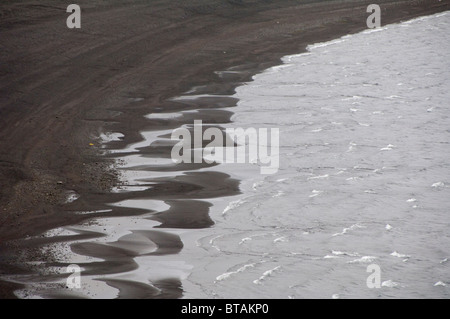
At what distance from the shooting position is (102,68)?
915 centimetres

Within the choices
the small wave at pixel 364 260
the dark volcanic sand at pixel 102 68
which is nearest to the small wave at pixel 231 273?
the dark volcanic sand at pixel 102 68

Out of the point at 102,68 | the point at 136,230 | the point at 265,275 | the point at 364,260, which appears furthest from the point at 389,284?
the point at 102,68

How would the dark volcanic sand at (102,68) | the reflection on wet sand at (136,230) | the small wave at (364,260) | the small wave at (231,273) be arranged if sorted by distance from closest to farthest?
the reflection on wet sand at (136,230) → the small wave at (231,273) → the small wave at (364,260) → the dark volcanic sand at (102,68)

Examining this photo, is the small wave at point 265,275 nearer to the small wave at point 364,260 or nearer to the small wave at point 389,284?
the small wave at point 364,260

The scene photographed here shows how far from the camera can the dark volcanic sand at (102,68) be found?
18.2 feet

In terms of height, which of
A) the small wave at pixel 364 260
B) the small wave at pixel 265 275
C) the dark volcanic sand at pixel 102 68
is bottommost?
the small wave at pixel 265 275

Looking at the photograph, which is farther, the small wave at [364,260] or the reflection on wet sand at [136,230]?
the small wave at [364,260]

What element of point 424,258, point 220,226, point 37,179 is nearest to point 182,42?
point 37,179

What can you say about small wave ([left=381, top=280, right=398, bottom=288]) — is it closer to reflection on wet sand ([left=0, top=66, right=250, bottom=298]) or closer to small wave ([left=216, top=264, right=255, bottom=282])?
small wave ([left=216, top=264, right=255, bottom=282])

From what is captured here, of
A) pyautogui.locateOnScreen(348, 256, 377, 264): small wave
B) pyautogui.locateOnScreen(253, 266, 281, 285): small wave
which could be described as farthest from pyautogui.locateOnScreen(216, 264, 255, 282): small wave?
pyautogui.locateOnScreen(348, 256, 377, 264): small wave

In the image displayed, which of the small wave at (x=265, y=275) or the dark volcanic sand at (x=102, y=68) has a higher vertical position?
the dark volcanic sand at (x=102, y=68)

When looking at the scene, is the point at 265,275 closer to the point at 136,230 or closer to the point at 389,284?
→ the point at 389,284

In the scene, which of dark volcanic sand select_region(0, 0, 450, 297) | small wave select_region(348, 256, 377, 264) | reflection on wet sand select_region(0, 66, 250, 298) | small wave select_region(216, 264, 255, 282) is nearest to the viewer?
reflection on wet sand select_region(0, 66, 250, 298)

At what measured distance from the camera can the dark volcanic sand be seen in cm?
556
